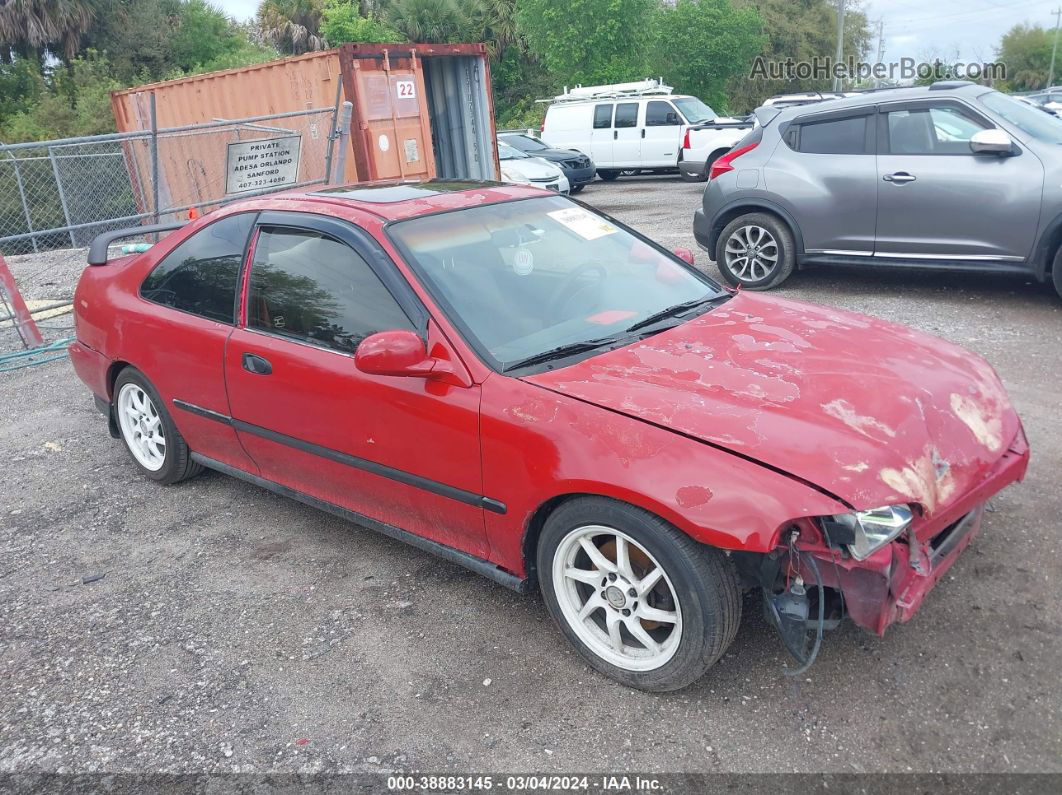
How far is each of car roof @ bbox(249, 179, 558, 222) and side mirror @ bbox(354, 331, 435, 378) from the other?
2.26ft

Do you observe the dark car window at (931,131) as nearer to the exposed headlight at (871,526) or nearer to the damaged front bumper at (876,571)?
the damaged front bumper at (876,571)

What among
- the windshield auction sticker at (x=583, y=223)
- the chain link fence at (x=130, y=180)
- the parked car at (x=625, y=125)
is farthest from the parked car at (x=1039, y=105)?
the chain link fence at (x=130, y=180)

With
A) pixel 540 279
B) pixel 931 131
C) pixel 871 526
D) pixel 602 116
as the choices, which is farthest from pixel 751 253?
pixel 602 116

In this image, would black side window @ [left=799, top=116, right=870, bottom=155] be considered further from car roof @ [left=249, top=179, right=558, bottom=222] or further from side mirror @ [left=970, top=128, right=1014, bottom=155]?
car roof @ [left=249, top=179, right=558, bottom=222]

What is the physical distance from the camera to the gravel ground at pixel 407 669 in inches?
108

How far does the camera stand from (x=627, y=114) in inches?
757

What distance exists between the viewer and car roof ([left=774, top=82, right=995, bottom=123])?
23.8ft

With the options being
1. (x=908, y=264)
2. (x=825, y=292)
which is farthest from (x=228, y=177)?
(x=908, y=264)

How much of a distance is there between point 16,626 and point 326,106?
8.21 m

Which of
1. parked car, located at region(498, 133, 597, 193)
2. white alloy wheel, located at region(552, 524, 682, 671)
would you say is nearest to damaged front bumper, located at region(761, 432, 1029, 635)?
white alloy wheel, located at region(552, 524, 682, 671)

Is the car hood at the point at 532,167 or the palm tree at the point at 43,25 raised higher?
the palm tree at the point at 43,25

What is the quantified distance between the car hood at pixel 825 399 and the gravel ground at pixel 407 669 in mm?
648

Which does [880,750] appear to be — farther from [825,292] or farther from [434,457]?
[825,292]

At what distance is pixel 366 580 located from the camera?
150 inches
